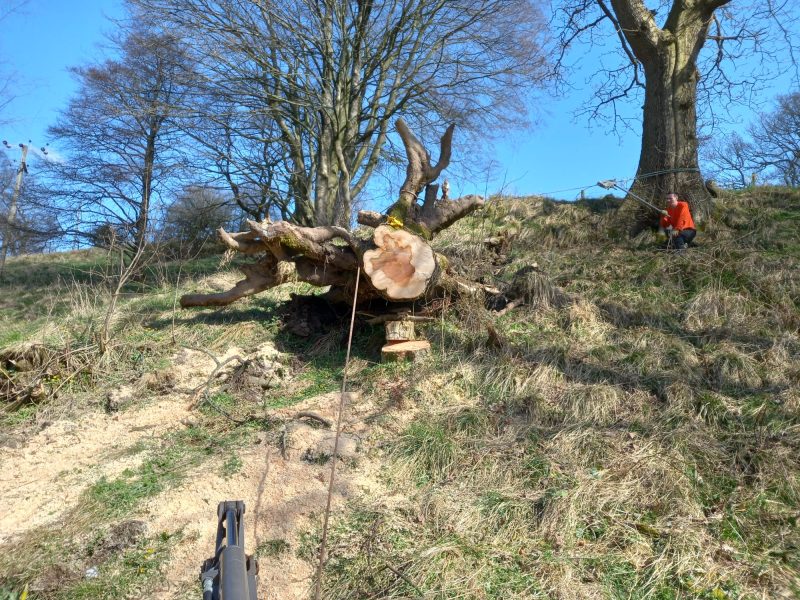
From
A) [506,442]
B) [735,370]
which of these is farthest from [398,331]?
[735,370]

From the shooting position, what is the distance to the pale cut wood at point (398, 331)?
5.72m

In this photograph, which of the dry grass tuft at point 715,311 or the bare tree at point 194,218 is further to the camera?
the bare tree at point 194,218

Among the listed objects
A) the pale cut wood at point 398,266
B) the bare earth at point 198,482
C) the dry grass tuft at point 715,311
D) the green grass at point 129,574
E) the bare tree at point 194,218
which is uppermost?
the bare tree at point 194,218

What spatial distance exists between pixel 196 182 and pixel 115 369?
7101 mm

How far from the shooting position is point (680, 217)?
25.0ft

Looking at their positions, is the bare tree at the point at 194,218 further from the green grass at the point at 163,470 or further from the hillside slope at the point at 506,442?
the green grass at the point at 163,470

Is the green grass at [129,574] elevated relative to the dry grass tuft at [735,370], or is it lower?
lower

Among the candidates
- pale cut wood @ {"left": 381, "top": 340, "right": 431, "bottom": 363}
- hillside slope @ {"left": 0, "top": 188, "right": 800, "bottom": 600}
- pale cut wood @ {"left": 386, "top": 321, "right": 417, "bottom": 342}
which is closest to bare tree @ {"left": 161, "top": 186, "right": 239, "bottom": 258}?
hillside slope @ {"left": 0, "top": 188, "right": 800, "bottom": 600}

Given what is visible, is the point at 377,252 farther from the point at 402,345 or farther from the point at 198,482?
the point at 198,482

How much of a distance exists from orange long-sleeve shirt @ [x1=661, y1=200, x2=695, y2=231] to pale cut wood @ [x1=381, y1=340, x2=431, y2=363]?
410 centimetres

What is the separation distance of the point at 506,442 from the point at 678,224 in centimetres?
472

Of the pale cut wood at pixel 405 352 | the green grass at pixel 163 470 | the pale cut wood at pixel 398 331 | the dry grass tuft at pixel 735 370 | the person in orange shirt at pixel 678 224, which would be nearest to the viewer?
the green grass at pixel 163 470

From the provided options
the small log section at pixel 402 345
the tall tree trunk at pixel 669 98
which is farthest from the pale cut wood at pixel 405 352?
the tall tree trunk at pixel 669 98

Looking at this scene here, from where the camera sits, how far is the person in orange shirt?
754 cm
